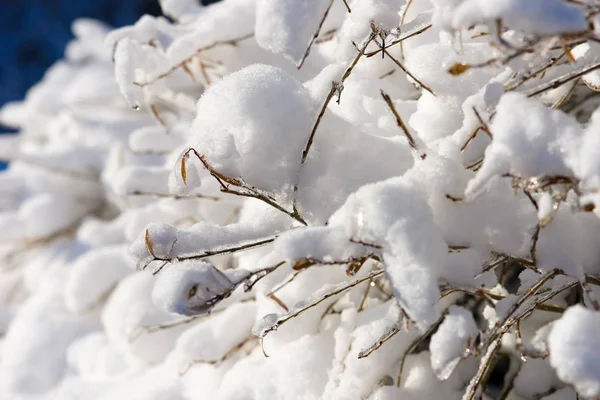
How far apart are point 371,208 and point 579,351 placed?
0.76 ft

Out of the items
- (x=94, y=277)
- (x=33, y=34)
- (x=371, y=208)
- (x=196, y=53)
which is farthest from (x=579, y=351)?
→ (x=33, y=34)

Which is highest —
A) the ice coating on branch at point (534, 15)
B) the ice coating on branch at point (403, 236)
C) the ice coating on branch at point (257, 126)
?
the ice coating on branch at point (534, 15)

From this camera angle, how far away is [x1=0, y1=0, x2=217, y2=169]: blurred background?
2848 mm

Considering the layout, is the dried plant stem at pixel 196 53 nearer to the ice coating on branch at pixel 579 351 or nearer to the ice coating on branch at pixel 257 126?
the ice coating on branch at pixel 257 126

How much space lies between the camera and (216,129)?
0.68m

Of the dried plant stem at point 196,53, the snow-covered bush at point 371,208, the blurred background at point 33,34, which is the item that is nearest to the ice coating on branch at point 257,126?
the snow-covered bush at point 371,208

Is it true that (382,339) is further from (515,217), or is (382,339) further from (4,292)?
(4,292)

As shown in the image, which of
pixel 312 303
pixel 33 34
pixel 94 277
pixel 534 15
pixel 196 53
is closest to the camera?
pixel 534 15

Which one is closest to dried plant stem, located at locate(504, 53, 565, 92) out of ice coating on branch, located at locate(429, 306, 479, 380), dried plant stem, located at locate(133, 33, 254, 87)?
ice coating on branch, located at locate(429, 306, 479, 380)

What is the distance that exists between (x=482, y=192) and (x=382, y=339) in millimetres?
210

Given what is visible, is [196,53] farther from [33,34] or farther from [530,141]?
[33,34]

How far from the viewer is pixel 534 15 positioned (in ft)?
1.71

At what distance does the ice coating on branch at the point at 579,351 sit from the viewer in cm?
52

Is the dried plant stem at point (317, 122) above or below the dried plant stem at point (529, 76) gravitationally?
below
